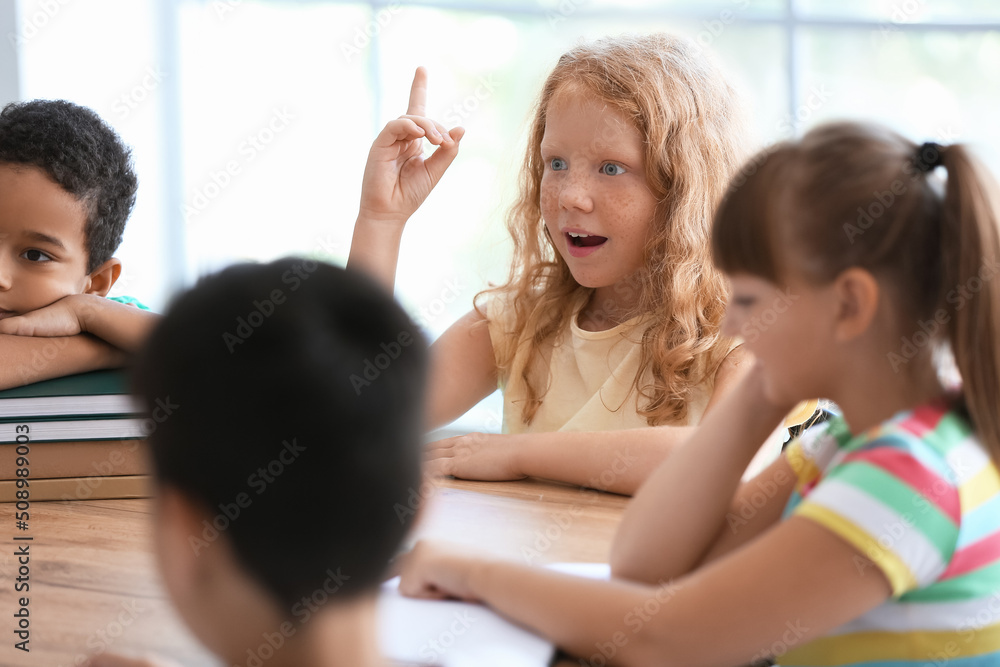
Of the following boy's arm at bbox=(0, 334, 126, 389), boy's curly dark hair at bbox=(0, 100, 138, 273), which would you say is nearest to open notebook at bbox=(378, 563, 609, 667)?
boy's arm at bbox=(0, 334, 126, 389)

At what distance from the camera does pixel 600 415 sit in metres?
1.69

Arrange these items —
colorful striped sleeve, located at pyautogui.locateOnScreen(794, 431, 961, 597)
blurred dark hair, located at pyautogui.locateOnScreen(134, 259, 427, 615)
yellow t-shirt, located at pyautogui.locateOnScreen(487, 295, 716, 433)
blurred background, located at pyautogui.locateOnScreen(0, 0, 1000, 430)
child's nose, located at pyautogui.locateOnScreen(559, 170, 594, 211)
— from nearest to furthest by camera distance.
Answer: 1. blurred dark hair, located at pyautogui.locateOnScreen(134, 259, 427, 615)
2. colorful striped sleeve, located at pyautogui.locateOnScreen(794, 431, 961, 597)
3. child's nose, located at pyautogui.locateOnScreen(559, 170, 594, 211)
4. yellow t-shirt, located at pyautogui.locateOnScreen(487, 295, 716, 433)
5. blurred background, located at pyautogui.locateOnScreen(0, 0, 1000, 430)

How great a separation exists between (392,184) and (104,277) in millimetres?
536

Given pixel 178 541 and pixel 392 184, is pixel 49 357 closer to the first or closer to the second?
pixel 392 184

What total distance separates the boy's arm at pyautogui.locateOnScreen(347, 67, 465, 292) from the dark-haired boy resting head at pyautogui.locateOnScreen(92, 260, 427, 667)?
1.17 metres

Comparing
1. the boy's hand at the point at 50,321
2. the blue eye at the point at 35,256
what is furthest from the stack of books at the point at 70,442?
the blue eye at the point at 35,256

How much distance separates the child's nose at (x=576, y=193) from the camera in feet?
5.20

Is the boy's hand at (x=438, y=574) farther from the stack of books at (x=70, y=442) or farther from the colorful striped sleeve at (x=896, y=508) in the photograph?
the stack of books at (x=70, y=442)

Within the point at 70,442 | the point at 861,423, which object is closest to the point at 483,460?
the point at 70,442

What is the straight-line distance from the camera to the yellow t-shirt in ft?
5.54

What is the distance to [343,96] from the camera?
471 centimetres

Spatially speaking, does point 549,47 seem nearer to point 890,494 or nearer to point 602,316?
point 602,316

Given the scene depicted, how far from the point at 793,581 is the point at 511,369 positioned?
3.81ft

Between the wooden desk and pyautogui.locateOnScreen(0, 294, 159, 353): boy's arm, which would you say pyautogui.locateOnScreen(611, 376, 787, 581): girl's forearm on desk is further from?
pyautogui.locateOnScreen(0, 294, 159, 353): boy's arm
